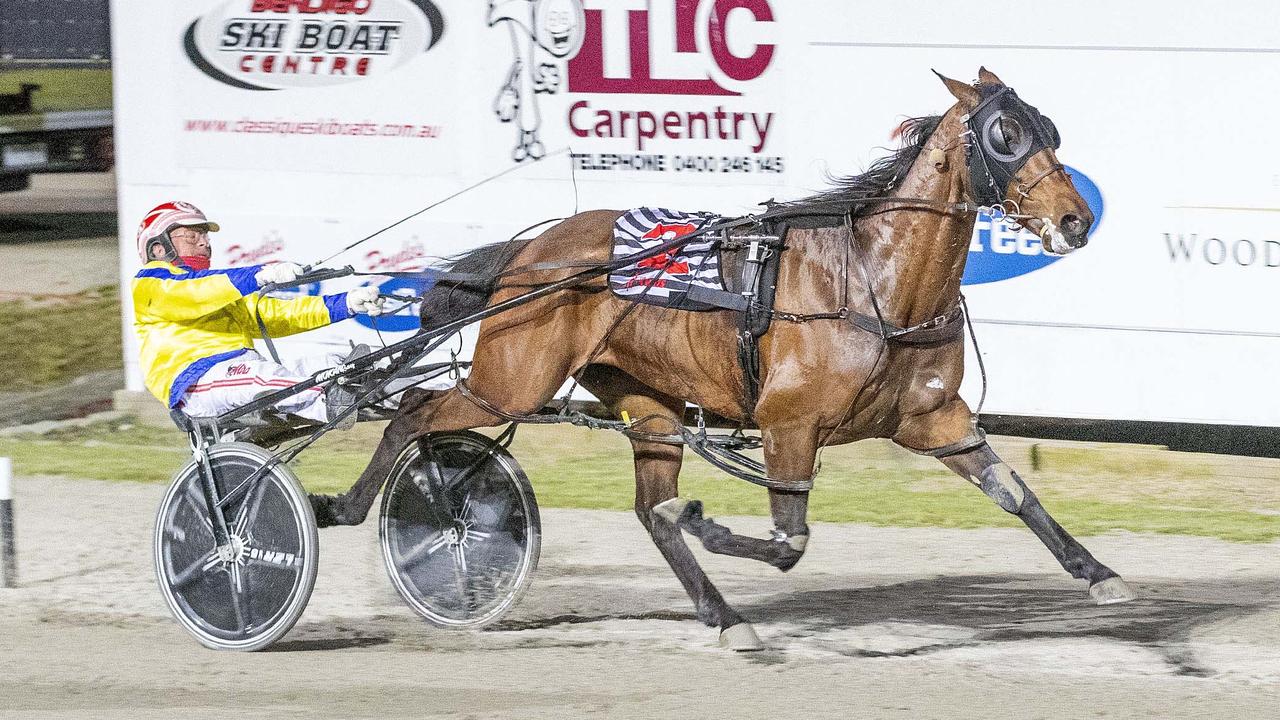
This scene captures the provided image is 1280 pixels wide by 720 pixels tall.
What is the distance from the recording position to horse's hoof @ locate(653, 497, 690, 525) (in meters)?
5.58

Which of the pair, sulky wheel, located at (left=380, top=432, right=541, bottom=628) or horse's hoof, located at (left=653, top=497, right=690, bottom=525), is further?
sulky wheel, located at (left=380, top=432, right=541, bottom=628)

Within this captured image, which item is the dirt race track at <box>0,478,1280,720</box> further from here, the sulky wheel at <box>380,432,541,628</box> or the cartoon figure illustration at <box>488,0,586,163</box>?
the cartoon figure illustration at <box>488,0,586,163</box>

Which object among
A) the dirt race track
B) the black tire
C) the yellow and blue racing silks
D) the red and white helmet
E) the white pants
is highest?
the red and white helmet

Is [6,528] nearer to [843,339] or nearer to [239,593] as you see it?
[239,593]

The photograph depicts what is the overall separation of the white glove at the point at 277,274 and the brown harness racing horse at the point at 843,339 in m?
0.77

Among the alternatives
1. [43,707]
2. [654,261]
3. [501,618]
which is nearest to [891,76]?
[654,261]

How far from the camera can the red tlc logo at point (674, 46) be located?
8344mm

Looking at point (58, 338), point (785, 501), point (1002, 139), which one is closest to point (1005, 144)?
point (1002, 139)

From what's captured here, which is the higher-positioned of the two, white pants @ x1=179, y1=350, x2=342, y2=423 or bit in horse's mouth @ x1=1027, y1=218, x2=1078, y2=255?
bit in horse's mouth @ x1=1027, y1=218, x2=1078, y2=255

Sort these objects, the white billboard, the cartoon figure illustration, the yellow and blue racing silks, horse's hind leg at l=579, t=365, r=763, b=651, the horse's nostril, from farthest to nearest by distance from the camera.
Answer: the cartoon figure illustration
the white billboard
horse's hind leg at l=579, t=365, r=763, b=651
the yellow and blue racing silks
the horse's nostril

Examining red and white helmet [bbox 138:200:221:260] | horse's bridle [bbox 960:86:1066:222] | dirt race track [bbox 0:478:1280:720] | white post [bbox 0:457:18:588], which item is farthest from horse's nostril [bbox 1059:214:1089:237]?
white post [bbox 0:457:18:588]

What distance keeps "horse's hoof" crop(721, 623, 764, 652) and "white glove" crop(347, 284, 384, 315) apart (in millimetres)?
1532

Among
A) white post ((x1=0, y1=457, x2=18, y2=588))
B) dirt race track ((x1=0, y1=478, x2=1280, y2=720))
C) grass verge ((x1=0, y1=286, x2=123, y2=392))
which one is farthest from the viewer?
grass verge ((x1=0, y1=286, x2=123, y2=392))

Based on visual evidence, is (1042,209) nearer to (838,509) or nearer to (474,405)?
(474,405)
